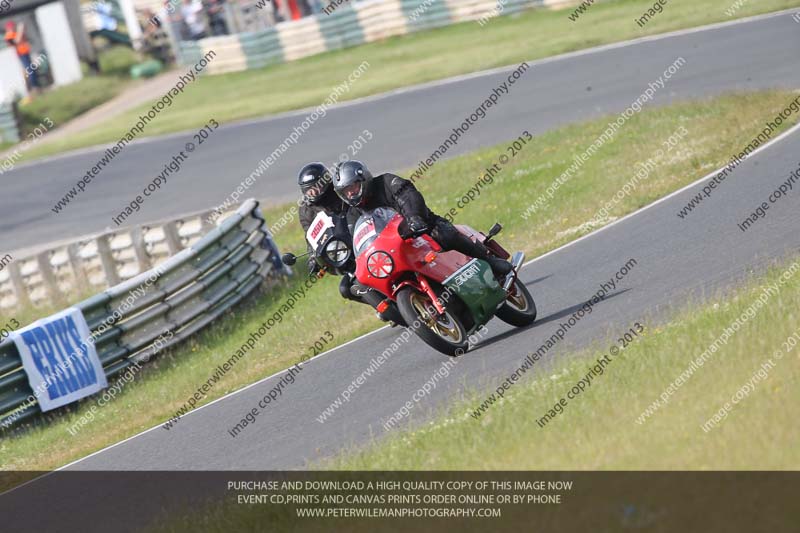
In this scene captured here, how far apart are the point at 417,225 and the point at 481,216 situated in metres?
6.89

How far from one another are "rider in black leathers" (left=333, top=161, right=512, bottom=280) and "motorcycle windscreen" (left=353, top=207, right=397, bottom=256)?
107 millimetres

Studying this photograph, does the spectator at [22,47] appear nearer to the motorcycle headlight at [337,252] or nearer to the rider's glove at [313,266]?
the rider's glove at [313,266]

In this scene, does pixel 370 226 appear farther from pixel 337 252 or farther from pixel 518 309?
pixel 518 309

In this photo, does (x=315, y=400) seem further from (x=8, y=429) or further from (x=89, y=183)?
(x=89, y=183)

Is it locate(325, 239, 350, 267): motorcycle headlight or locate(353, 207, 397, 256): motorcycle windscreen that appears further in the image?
locate(325, 239, 350, 267): motorcycle headlight

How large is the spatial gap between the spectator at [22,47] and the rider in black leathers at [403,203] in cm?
3291

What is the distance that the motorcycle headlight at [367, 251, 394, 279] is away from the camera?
30.3ft

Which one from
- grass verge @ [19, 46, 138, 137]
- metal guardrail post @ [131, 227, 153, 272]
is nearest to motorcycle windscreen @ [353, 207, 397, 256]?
metal guardrail post @ [131, 227, 153, 272]

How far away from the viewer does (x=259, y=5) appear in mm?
39062

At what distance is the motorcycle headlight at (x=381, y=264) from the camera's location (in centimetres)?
924

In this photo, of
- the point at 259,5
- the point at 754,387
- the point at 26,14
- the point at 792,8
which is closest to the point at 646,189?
the point at 754,387

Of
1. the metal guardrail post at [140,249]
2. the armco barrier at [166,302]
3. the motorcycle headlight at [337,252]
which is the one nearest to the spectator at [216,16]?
the metal guardrail post at [140,249]

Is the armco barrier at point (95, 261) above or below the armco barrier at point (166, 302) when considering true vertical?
below

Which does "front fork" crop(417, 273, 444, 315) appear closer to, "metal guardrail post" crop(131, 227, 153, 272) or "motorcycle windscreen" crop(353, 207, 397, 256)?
"motorcycle windscreen" crop(353, 207, 397, 256)
